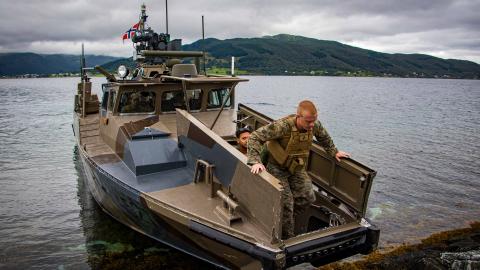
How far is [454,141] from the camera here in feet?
85.9

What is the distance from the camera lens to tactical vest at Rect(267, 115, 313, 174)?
581cm

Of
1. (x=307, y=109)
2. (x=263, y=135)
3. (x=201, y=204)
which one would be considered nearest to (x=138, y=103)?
(x=201, y=204)

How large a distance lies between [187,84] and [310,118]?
498cm

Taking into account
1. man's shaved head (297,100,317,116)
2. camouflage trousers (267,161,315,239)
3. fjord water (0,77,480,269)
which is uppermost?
man's shaved head (297,100,317,116)

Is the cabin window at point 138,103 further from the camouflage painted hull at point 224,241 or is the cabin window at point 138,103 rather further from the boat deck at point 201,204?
the boat deck at point 201,204

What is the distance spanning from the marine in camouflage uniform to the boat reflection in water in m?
2.80

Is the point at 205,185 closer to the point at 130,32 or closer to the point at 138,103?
the point at 138,103

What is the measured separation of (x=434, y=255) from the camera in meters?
8.29

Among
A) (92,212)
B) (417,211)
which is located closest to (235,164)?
(92,212)

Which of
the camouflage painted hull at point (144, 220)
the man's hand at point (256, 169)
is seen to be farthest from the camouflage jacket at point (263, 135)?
the camouflage painted hull at point (144, 220)

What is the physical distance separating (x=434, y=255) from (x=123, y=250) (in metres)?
6.89

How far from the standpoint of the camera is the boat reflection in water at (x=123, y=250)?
818 cm

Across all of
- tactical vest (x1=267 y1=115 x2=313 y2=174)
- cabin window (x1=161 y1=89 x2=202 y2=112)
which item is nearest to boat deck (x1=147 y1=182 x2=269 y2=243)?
tactical vest (x1=267 y1=115 x2=313 y2=174)

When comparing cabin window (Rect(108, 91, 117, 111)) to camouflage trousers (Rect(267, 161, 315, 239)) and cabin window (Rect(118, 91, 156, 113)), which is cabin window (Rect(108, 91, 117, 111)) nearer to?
cabin window (Rect(118, 91, 156, 113))
